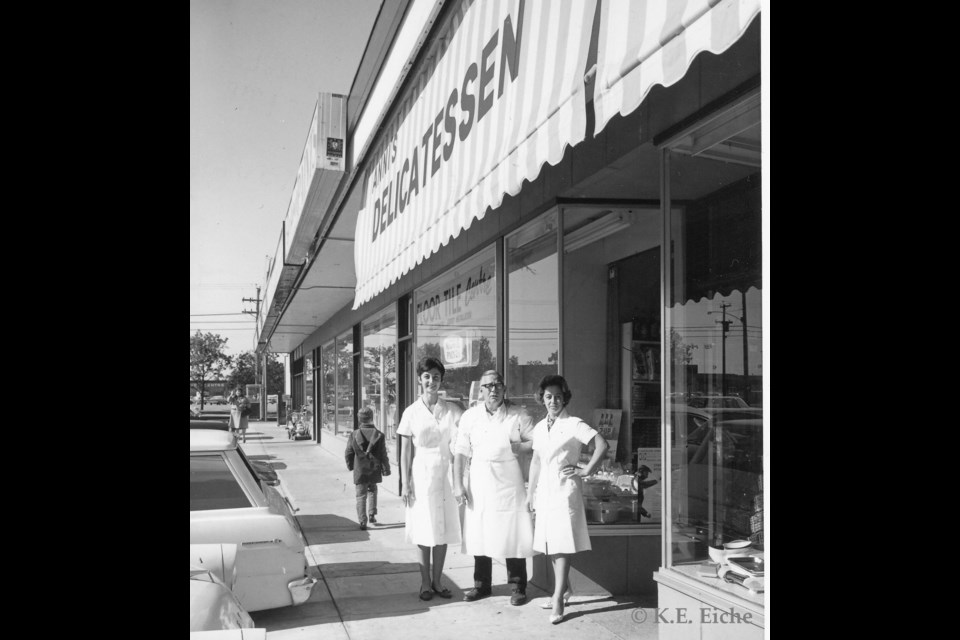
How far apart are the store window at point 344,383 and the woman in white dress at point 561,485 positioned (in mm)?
12379

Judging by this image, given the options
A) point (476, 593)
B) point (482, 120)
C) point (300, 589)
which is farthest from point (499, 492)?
point (482, 120)

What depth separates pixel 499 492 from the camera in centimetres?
561

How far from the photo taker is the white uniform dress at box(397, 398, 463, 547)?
595 cm

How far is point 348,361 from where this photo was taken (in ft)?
59.5

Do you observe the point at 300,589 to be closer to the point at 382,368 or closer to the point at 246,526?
the point at 246,526

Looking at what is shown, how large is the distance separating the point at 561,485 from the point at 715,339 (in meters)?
1.47

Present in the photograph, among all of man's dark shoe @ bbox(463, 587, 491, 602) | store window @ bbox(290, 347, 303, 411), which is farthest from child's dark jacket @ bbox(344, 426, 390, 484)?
store window @ bbox(290, 347, 303, 411)

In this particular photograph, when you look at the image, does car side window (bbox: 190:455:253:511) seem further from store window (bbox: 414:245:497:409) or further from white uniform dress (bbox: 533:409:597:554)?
store window (bbox: 414:245:497:409)

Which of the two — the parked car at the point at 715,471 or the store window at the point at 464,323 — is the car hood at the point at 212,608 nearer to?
the parked car at the point at 715,471

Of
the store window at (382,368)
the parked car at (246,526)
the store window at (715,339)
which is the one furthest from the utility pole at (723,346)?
the store window at (382,368)
